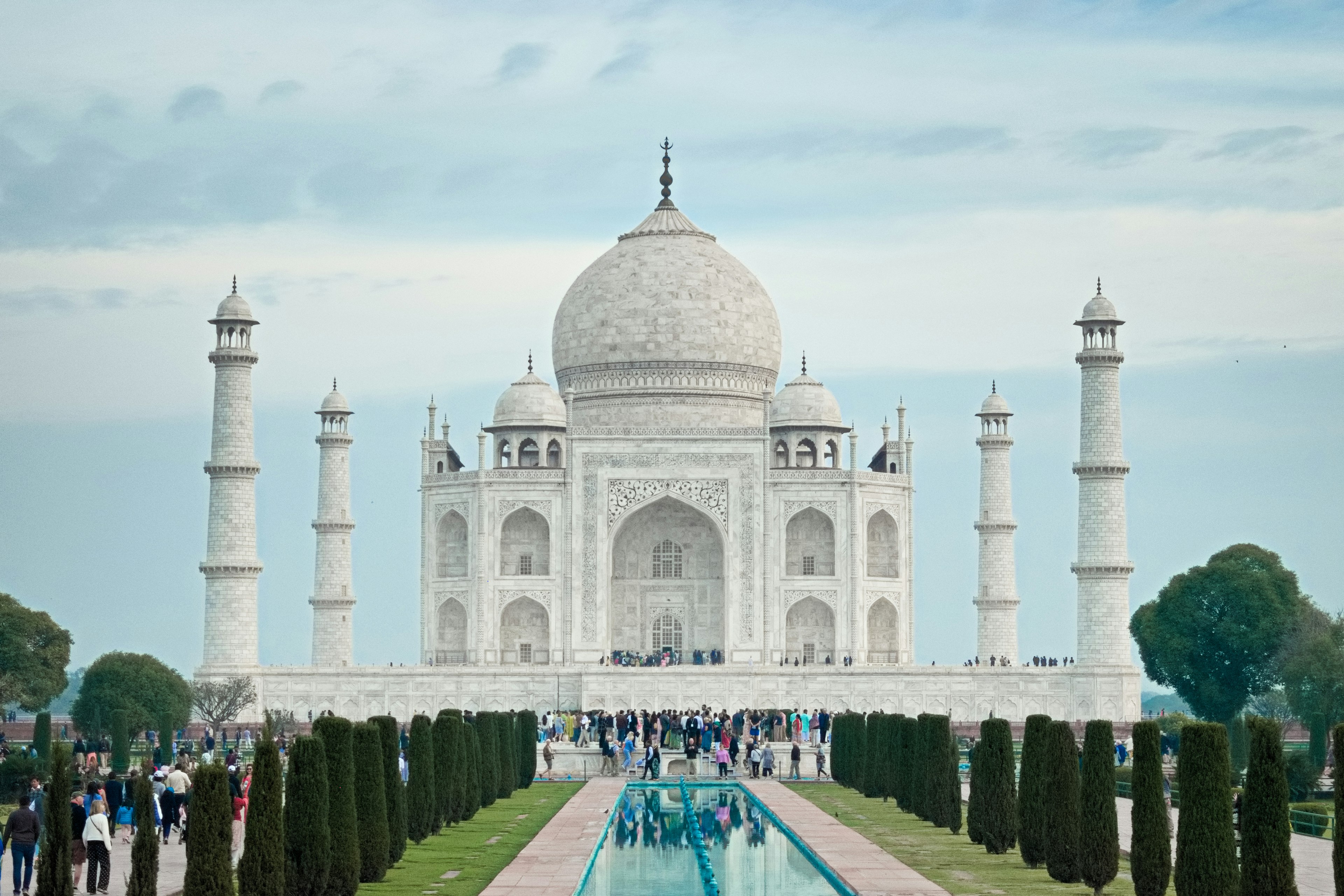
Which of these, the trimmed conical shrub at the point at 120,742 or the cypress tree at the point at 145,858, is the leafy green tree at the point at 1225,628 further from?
the cypress tree at the point at 145,858

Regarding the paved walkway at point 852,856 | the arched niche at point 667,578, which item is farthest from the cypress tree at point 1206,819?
the arched niche at point 667,578

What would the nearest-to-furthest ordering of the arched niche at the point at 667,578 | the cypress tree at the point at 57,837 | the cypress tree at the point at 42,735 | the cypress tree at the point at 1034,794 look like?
the cypress tree at the point at 57,837 < the cypress tree at the point at 1034,794 < the cypress tree at the point at 42,735 < the arched niche at the point at 667,578

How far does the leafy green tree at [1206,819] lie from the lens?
12.5m

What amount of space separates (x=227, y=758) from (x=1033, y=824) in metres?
9.59

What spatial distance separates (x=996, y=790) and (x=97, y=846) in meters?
6.98

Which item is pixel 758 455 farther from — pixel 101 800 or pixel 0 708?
pixel 101 800

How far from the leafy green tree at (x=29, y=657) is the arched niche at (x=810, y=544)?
1233cm

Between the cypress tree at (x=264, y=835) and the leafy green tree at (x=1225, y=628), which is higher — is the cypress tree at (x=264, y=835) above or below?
below

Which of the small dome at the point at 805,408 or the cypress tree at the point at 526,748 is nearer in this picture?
the cypress tree at the point at 526,748

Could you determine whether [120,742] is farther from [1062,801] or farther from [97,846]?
[1062,801]

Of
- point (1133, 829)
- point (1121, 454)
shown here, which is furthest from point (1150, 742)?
point (1121, 454)

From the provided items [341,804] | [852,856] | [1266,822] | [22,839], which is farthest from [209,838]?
[852,856]

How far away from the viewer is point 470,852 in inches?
674

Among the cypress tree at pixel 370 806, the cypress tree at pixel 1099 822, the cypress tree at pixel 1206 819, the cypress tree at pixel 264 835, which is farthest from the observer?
the cypress tree at pixel 370 806
